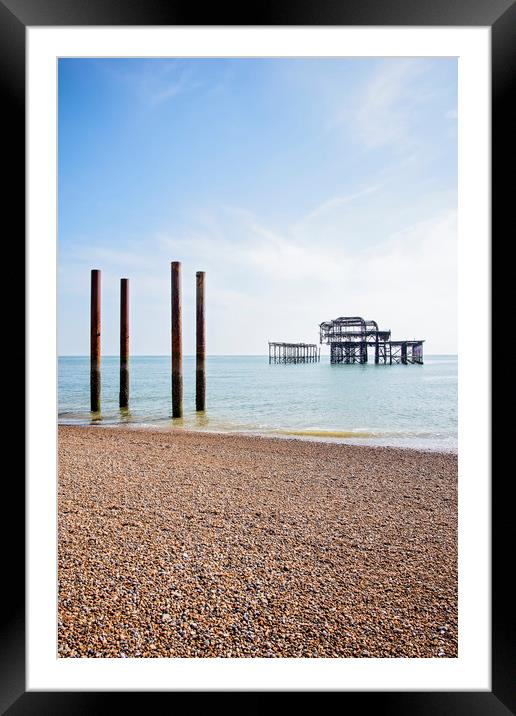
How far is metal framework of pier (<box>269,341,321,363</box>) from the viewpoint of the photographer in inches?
1267

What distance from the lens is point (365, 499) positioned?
295 centimetres

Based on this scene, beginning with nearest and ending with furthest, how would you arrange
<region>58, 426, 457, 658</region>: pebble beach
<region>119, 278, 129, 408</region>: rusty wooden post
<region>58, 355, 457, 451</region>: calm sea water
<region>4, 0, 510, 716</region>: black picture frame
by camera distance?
<region>4, 0, 510, 716</region>: black picture frame → <region>58, 426, 457, 658</region>: pebble beach → <region>58, 355, 457, 451</region>: calm sea water → <region>119, 278, 129, 408</region>: rusty wooden post

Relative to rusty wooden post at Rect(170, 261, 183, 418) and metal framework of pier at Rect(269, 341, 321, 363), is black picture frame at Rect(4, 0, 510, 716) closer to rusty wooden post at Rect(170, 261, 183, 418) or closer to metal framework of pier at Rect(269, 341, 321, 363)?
rusty wooden post at Rect(170, 261, 183, 418)

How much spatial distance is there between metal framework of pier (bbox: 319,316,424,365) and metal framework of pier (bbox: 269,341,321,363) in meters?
2.80

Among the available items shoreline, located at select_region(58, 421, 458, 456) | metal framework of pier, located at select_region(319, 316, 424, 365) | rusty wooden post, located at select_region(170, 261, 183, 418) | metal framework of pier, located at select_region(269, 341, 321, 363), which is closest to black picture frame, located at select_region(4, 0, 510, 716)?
shoreline, located at select_region(58, 421, 458, 456)

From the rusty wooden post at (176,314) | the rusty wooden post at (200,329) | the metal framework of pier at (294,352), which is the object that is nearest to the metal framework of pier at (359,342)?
the metal framework of pier at (294,352)
